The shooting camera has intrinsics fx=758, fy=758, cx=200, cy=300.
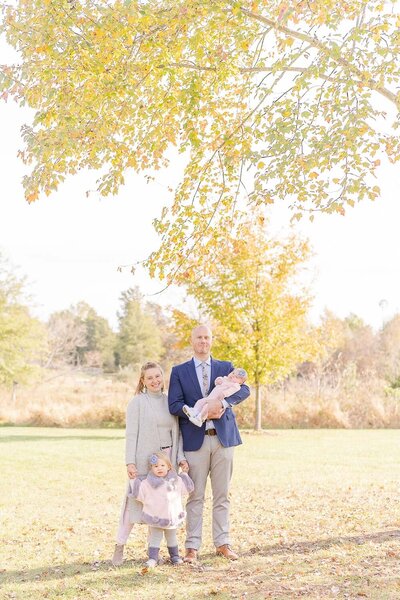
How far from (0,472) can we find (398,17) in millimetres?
12765

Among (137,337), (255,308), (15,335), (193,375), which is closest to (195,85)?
(193,375)

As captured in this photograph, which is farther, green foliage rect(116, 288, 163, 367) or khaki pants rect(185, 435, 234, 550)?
green foliage rect(116, 288, 163, 367)

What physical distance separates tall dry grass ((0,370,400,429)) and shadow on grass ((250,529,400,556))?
18.1m

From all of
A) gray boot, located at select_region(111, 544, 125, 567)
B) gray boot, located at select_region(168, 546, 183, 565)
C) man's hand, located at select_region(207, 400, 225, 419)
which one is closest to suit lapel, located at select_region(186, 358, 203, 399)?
man's hand, located at select_region(207, 400, 225, 419)

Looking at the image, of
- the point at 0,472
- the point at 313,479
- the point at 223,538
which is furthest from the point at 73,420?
the point at 223,538

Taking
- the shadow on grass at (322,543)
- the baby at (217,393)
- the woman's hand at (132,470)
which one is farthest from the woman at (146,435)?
the shadow on grass at (322,543)

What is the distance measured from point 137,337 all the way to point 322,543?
157 ft

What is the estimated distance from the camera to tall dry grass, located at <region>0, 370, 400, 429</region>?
90.0ft

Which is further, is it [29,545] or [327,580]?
[29,545]

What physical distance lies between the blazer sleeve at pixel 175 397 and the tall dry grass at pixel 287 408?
19941 mm

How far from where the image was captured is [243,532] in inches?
376

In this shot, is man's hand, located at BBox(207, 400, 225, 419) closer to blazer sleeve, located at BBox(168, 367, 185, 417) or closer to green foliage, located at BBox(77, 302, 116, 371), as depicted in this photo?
blazer sleeve, located at BBox(168, 367, 185, 417)

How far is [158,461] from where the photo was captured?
7.27 metres

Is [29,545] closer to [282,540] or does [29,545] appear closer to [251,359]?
[282,540]
